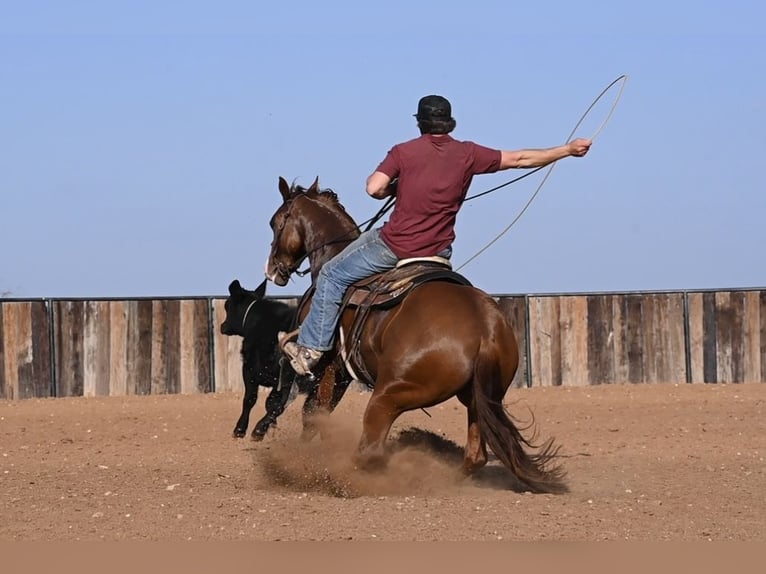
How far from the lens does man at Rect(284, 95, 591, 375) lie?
29.5 ft

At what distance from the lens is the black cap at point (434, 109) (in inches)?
355

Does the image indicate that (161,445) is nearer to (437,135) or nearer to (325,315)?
(325,315)

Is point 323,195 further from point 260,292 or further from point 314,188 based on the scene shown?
point 260,292

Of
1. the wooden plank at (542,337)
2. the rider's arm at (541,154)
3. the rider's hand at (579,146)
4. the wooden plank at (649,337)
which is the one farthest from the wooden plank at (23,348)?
the rider's hand at (579,146)

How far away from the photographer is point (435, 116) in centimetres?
902

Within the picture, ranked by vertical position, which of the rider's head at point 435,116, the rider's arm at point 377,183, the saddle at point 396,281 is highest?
the rider's head at point 435,116

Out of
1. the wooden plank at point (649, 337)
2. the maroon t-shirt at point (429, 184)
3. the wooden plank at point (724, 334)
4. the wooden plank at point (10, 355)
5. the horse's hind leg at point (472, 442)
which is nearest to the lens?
the horse's hind leg at point (472, 442)

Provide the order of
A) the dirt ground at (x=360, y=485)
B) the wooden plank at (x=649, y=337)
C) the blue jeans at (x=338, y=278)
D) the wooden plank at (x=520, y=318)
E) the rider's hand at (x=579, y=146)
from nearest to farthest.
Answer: the dirt ground at (x=360, y=485) → the rider's hand at (x=579, y=146) → the blue jeans at (x=338, y=278) → the wooden plank at (x=520, y=318) → the wooden plank at (x=649, y=337)

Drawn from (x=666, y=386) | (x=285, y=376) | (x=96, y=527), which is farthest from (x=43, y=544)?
(x=666, y=386)

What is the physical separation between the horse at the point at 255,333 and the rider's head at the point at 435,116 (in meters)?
5.14

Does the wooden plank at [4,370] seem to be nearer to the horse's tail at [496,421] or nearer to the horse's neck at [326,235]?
the horse's neck at [326,235]

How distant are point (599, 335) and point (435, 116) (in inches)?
496

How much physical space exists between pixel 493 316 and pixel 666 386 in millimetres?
12716

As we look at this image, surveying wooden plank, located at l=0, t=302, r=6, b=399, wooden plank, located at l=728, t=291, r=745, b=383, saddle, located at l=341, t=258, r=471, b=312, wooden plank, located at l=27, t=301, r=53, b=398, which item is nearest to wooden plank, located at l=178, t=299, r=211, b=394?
wooden plank, located at l=27, t=301, r=53, b=398
